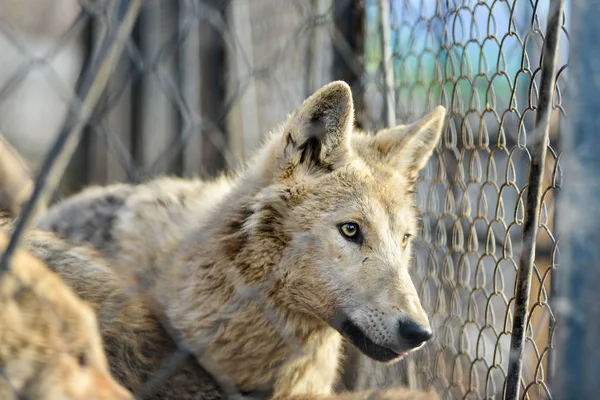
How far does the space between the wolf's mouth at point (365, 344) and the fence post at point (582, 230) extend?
2.94 feet

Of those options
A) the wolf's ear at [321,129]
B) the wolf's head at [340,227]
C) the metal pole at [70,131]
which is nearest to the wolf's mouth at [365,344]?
the wolf's head at [340,227]

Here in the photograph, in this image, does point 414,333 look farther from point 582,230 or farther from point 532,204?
point 582,230

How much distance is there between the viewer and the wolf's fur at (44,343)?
158 centimetres

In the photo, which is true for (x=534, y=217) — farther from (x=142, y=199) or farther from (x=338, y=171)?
(x=142, y=199)

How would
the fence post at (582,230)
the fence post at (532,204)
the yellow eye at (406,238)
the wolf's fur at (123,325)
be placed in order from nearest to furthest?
1. the fence post at (582,230)
2. the fence post at (532,204)
3. the wolf's fur at (123,325)
4. the yellow eye at (406,238)

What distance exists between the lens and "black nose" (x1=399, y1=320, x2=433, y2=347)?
237 cm

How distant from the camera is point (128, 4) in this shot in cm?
154

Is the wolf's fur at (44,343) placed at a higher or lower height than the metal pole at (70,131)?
lower

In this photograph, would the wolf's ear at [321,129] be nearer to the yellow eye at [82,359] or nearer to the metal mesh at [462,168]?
the metal mesh at [462,168]

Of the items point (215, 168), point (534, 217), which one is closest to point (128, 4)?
point (534, 217)

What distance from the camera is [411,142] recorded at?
2990 mm

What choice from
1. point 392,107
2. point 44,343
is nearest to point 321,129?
point 392,107

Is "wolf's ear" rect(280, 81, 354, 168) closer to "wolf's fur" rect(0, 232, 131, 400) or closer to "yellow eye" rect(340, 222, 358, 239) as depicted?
"yellow eye" rect(340, 222, 358, 239)

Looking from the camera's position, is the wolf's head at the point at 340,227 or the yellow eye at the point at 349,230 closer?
the wolf's head at the point at 340,227
